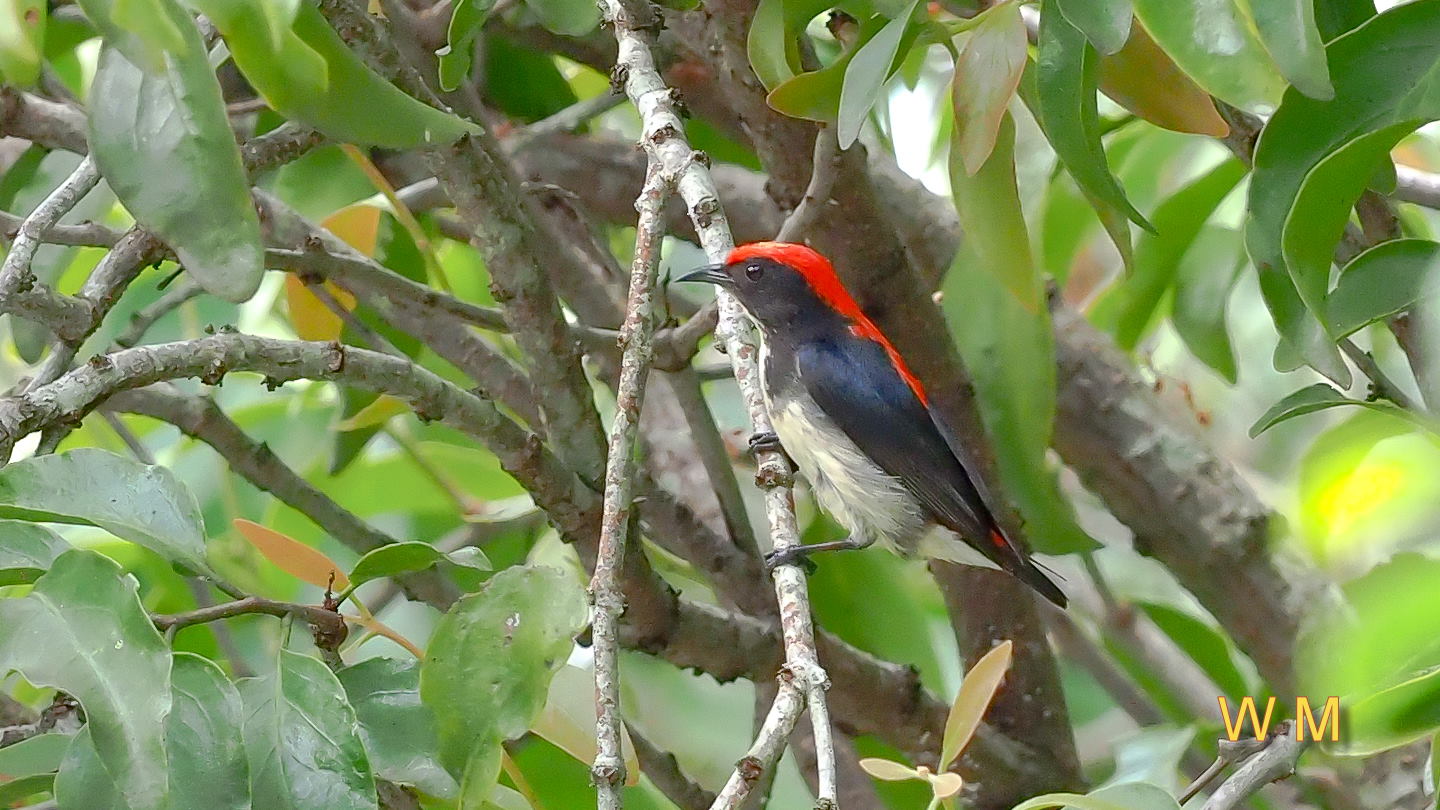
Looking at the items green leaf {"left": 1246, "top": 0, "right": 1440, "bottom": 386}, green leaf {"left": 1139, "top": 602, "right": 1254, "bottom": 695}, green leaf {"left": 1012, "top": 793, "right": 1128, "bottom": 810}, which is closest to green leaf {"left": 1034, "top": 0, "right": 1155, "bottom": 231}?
green leaf {"left": 1246, "top": 0, "right": 1440, "bottom": 386}

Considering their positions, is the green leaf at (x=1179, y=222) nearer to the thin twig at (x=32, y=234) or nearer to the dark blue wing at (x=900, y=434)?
the dark blue wing at (x=900, y=434)

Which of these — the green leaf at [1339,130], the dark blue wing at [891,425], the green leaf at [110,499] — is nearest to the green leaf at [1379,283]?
the green leaf at [1339,130]

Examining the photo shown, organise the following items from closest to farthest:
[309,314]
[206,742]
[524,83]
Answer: [206,742], [309,314], [524,83]

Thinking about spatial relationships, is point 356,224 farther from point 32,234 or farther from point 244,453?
point 32,234

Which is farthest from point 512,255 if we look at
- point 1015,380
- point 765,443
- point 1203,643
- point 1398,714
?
point 1203,643

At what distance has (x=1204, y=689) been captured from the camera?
8.04 ft

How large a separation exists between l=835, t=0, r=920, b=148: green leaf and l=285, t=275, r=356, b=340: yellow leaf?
973 millimetres

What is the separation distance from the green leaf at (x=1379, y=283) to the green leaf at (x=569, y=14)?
688mm

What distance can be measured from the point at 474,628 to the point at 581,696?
26cm

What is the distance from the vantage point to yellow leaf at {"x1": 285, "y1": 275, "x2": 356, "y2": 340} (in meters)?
1.79

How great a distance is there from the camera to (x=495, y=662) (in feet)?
3.08

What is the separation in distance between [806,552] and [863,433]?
1.05 ft

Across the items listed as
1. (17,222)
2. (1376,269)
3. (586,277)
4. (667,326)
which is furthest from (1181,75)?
(17,222)

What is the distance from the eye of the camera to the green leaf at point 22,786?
970mm
